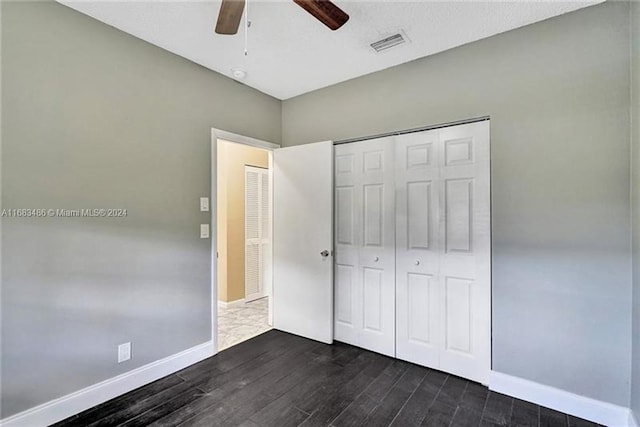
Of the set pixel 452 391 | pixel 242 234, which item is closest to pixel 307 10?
pixel 452 391

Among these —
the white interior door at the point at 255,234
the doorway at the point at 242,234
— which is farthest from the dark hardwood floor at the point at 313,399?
the white interior door at the point at 255,234

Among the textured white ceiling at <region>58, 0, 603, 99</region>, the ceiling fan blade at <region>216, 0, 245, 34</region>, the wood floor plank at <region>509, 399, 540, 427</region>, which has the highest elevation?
the textured white ceiling at <region>58, 0, 603, 99</region>

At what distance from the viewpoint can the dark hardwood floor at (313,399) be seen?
196 cm

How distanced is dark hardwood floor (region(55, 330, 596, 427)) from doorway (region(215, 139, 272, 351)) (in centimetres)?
137

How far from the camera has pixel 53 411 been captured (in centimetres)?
191

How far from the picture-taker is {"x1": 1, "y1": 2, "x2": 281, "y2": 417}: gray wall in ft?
5.95

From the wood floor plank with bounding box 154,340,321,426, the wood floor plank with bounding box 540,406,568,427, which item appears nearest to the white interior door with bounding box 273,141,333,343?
the wood floor plank with bounding box 154,340,321,426

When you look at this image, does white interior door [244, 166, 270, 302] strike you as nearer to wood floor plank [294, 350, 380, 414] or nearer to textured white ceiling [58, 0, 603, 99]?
textured white ceiling [58, 0, 603, 99]

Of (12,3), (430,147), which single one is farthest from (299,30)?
A: (12,3)

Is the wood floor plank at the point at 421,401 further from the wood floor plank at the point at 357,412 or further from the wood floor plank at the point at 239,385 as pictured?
the wood floor plank at the point at 239,385

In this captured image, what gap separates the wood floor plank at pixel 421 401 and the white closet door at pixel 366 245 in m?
0.45

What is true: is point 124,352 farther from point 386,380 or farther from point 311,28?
point 311,28

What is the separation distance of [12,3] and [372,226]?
2938 mm

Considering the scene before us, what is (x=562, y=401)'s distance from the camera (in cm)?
204
